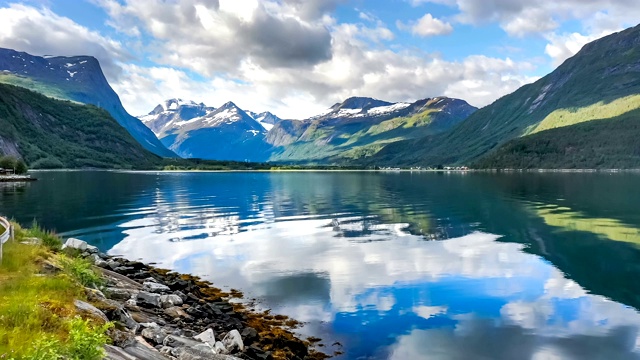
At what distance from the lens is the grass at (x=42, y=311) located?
1361 cm

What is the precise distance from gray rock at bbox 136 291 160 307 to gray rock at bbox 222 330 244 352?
641 centimetres

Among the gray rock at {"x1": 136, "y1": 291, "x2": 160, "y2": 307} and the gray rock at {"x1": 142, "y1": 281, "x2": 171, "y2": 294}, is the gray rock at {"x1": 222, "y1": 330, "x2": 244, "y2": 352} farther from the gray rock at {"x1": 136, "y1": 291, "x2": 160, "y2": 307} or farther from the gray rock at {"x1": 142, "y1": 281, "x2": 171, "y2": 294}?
the gray rock at {"x1": 142, "y1": 281, "x2": 171, "y2": 294}

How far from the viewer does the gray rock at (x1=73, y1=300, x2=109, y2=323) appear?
19.3 metres

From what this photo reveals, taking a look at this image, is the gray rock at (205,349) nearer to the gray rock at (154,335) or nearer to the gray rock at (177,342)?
the gray rock at (177,342)

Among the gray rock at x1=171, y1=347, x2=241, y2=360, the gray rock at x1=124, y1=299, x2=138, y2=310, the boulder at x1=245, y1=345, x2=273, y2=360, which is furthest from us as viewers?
the gray rock at x1=124, y1=299, x2=138, y2=310

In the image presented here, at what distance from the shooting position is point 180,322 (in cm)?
2619

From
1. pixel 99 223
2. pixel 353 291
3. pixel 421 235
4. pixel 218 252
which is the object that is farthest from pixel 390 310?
pixel 99 223

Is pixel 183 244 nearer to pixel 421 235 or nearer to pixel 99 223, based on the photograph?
pixel 99 223

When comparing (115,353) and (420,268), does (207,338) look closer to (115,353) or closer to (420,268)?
(115,353)

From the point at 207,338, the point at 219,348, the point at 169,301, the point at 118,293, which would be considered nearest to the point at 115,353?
the point at 219,348

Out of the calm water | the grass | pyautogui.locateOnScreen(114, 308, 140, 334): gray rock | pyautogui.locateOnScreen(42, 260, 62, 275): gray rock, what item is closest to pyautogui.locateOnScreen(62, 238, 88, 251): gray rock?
the grass

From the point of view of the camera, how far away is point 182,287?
121 feet

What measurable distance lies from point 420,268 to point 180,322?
1069 inches

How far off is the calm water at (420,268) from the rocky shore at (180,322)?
2673 millimetres
